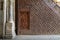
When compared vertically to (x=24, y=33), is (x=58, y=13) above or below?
above

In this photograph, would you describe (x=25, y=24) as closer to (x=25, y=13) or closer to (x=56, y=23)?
(x=25, y=13)

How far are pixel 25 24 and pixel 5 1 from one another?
1296mm

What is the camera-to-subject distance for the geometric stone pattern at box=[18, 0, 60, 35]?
751 cm

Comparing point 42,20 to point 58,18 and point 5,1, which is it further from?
point 5,1

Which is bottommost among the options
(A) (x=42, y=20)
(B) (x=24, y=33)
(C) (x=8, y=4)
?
(B) (x=24, y=33)

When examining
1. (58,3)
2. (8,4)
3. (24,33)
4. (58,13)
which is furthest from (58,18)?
(8,4)

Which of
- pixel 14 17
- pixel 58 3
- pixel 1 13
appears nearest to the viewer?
pixel 1 13

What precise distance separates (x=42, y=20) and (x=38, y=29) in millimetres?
378

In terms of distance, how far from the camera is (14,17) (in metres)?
7.44

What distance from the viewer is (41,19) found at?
7.55 m

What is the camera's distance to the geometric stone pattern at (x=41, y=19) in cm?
751

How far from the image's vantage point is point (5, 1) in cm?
682

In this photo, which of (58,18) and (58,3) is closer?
(58,18)

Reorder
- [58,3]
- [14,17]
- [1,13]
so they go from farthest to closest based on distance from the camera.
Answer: [58,3], [14,17], [1,13]
